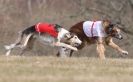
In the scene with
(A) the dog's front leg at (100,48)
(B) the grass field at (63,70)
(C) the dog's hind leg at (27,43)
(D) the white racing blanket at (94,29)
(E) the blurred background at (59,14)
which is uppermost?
(E) the blurred background at (59,14)

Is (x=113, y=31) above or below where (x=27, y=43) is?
above

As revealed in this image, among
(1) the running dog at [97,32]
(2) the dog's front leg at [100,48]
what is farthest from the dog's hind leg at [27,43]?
(2) the dog's front leg at [100,48]

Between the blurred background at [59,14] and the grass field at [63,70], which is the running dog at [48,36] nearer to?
the grass field at [63,70]

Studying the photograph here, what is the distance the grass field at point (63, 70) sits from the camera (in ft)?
33.1

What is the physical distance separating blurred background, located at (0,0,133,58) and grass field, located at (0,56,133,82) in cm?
1230

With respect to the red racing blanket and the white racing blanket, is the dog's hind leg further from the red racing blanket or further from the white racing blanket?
the white racing blanket

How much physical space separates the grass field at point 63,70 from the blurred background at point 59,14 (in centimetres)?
1230

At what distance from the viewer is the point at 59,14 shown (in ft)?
105

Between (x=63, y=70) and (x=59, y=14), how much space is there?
20302mm

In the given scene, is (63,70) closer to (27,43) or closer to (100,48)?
(100,48)

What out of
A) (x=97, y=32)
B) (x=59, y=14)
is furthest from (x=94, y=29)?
(x=59, y=14)

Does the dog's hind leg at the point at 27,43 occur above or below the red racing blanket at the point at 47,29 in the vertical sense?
below

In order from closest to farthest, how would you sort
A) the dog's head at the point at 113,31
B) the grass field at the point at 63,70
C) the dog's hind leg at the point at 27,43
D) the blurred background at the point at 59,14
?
the grass field at the point at 63,70 → the dog's head at the point at 113,31 → the dog's hind leg at the point at 27,43 → the blurred background at the point at 59,14

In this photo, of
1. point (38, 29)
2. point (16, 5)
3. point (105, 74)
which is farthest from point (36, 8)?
point (105, 74)
